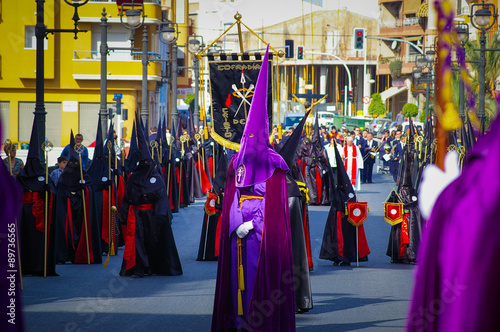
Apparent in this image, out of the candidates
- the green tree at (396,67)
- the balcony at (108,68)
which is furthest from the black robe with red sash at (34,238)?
the green tree at (396,67)

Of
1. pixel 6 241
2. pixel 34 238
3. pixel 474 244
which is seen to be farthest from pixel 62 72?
pixel 474 244

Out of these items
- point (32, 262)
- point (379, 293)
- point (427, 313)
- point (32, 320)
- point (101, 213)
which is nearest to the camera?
point (427, 313)

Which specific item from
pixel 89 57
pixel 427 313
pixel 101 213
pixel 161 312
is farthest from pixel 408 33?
pixel 427 313

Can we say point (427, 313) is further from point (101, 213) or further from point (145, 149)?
point (101, 213)

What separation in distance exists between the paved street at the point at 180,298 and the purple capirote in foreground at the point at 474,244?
224 inches

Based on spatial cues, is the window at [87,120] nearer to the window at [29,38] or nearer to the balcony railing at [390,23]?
the window at [29,38]

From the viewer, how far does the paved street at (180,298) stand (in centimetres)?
805

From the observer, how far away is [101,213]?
42.2 ft

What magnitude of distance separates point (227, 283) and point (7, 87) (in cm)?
3366

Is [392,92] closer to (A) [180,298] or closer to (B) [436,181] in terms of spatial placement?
(A) [180,298]

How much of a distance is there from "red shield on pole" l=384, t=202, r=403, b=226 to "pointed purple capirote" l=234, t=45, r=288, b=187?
17.6 ft

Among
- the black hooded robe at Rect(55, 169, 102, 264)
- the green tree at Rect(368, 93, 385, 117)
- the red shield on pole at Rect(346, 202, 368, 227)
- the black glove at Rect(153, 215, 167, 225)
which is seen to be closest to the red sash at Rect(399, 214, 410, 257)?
the red shield on pole at Rect(346, 202, 368, 227)

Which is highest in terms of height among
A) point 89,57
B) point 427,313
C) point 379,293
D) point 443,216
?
point 89,57

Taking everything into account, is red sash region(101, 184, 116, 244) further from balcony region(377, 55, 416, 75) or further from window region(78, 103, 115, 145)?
balcony region(377, 55, 416, 75)
